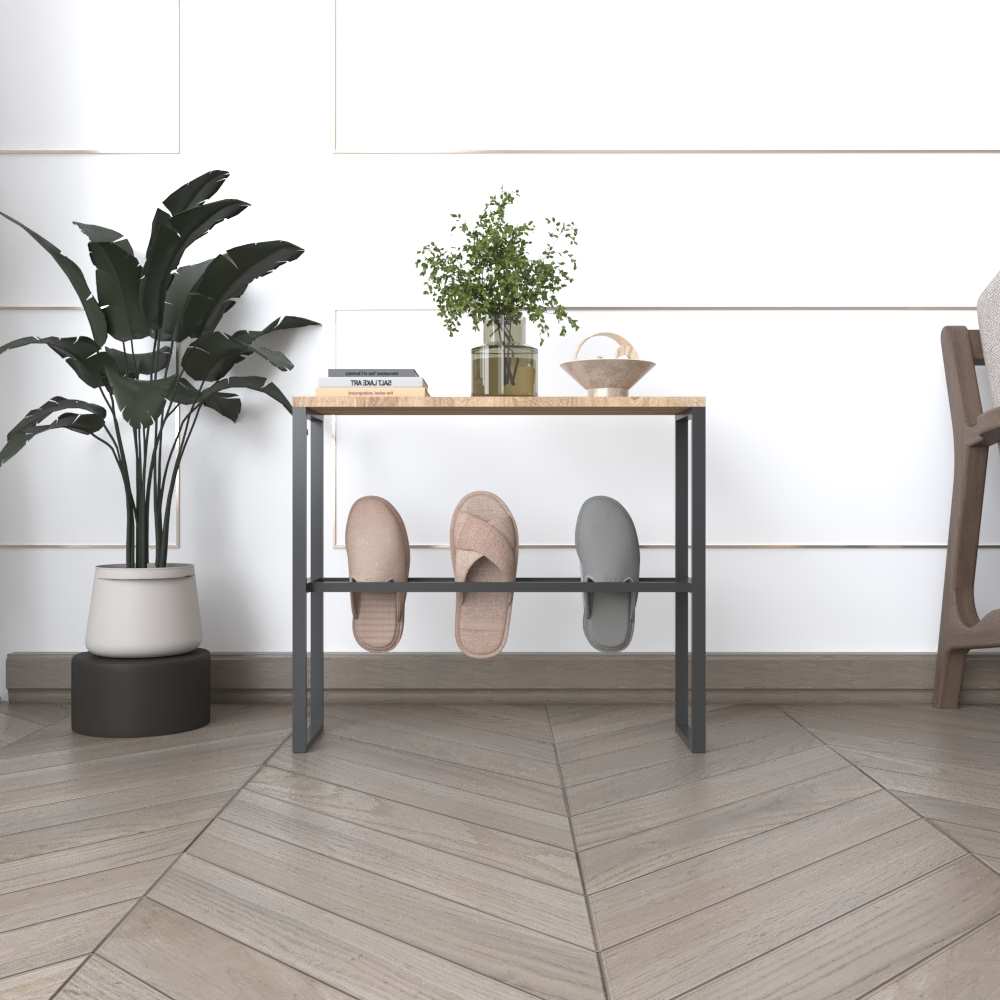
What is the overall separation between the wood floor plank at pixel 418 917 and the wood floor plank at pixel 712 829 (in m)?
0.14

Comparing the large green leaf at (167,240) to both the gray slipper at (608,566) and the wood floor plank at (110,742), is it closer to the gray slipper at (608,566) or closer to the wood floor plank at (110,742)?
the wood floor plank at (110,742)

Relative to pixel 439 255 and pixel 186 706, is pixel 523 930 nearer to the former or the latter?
pixel 186 706

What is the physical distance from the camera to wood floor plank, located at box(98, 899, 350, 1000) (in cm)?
69

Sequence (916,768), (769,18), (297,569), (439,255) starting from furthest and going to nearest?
(769,18) → (439,255) → (297,569) → (916,768)

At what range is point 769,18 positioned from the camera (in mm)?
1874

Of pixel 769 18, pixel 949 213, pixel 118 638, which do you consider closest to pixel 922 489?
pixel 949 213

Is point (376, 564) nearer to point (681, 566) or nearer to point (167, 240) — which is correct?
point (681, 566)

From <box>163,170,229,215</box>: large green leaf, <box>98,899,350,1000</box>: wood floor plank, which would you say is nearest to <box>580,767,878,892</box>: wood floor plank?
<box>98,899,350,1000</box>: wood floor plank

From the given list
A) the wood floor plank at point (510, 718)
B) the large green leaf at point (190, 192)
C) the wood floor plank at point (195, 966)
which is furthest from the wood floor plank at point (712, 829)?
the large green leaf at point (190, 192)

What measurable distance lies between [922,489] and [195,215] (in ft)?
4.98

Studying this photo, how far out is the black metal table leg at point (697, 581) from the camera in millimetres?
1445

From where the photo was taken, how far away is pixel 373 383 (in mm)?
1488

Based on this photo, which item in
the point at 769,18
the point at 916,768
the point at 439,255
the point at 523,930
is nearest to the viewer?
the point at 523,930

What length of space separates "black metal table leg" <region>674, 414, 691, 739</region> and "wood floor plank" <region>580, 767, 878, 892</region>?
36 centimetres
